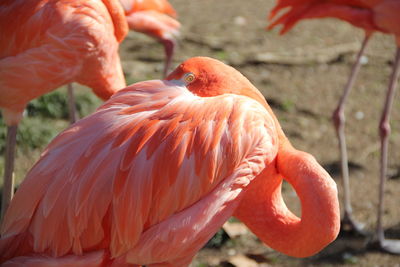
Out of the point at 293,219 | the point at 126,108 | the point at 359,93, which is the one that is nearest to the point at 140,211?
the point at 126,108

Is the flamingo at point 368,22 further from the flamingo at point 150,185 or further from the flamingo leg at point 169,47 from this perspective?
the flamingo at point 150,185

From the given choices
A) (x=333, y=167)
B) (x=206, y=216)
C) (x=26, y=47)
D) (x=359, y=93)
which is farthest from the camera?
(x=359, y=93)

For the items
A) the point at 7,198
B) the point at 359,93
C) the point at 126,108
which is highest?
the point at 126,108

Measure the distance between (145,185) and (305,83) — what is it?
383cm

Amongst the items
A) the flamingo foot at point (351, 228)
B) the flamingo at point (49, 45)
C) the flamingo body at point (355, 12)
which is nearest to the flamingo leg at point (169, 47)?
the flamingo body at point (355, 12)

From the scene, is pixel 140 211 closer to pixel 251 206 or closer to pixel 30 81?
pixel 251 206

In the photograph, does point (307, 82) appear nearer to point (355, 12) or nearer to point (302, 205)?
point (355, 12)

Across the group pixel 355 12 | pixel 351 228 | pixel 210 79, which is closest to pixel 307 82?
pixel 355 12

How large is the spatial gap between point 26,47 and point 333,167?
240 cm

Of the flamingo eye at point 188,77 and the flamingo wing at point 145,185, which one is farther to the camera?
the flamingo eye at point 188,77

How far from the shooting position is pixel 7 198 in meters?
3.48

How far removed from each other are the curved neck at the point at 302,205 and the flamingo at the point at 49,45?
1156mm

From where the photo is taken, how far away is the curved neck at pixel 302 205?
8.41ft

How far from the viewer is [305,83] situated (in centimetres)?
606
